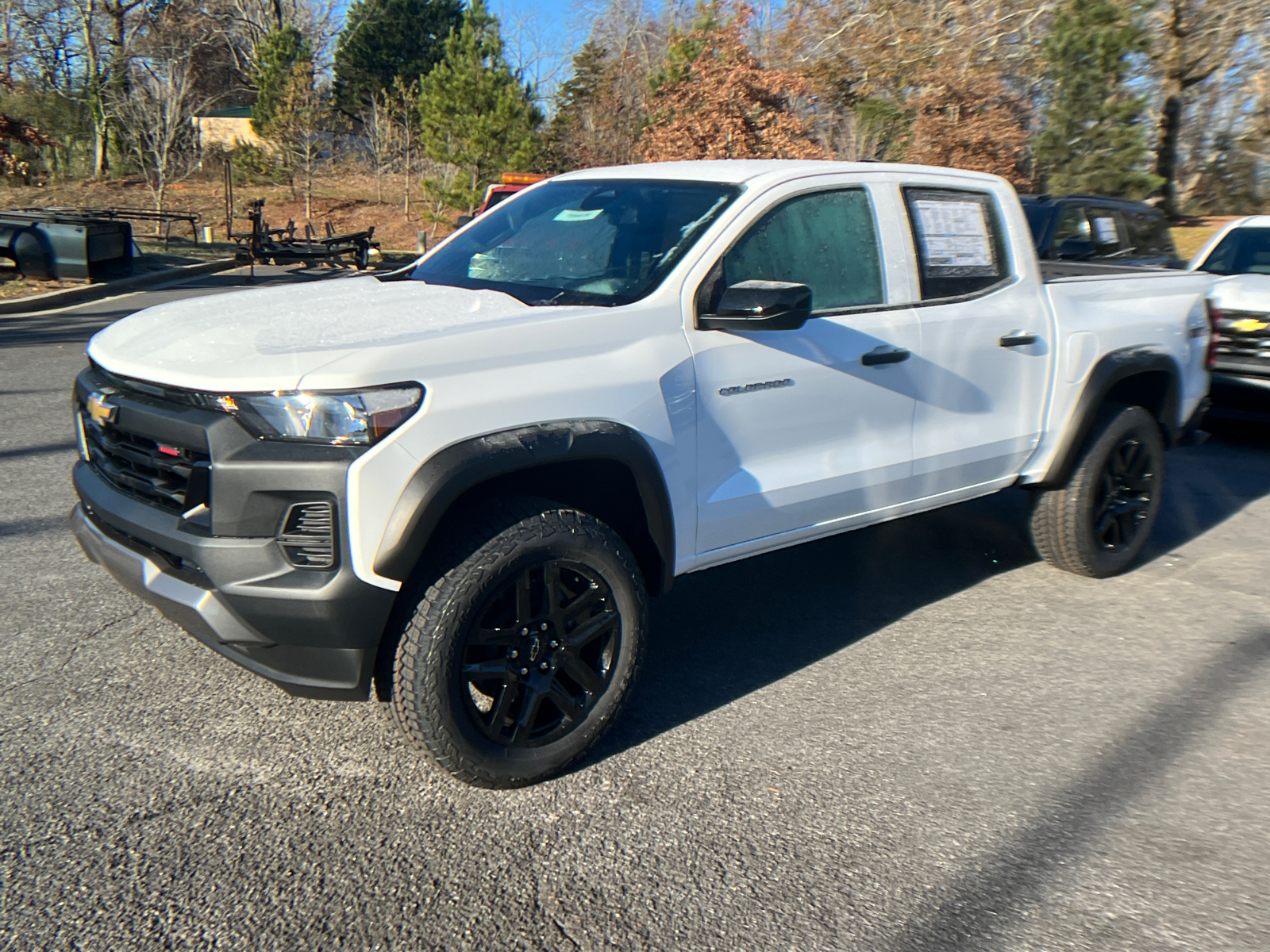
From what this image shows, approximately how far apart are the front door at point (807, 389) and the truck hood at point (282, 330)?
61 centimetres

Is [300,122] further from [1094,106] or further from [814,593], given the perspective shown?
[814,593]

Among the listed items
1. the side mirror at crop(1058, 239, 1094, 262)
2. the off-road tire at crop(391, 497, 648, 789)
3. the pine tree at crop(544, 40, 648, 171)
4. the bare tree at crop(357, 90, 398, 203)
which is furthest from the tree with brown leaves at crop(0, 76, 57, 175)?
the bare tree at crop(357, 90, 398, 203)

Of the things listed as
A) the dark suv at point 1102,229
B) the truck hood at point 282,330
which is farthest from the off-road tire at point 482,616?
the dark suv at point 1102,229

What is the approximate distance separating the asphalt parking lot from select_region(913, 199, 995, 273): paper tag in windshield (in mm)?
1540

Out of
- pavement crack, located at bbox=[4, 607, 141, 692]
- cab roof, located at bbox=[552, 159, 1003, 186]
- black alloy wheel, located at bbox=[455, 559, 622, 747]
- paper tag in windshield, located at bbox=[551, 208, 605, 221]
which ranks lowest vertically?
pavement crack, located at bbox=[4, 607, 141, 692]

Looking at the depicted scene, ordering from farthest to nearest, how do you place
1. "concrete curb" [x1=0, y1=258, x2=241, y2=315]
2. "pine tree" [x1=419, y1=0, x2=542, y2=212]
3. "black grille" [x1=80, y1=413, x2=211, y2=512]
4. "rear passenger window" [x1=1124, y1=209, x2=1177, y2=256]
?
"pine tree" [x1=419, y1=0, x2=542, y2=212] < "concrete curb" [x1=0, y1=258, x2=241, y2=315] < "rear passenger window" [x1=1124, y1=209, x2=1177, y2=256] < "black grille" [x1=80, y1=413, x2=211, y2=512]

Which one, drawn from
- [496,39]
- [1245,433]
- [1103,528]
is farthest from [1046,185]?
[1103,528]

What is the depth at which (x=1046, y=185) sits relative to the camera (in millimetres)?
25500

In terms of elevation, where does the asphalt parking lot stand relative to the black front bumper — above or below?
below

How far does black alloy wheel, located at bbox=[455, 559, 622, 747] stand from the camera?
10.2ft

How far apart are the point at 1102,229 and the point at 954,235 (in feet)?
17.3

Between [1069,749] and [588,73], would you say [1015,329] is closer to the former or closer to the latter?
[1069,749]

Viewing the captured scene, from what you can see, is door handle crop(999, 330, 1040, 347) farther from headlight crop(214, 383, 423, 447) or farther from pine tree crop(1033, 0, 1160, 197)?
pine tree crop(1033, 0, 1160, 197)

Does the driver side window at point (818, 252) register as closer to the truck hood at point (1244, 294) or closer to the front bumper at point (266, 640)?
the front bumper at point (266, 640)
